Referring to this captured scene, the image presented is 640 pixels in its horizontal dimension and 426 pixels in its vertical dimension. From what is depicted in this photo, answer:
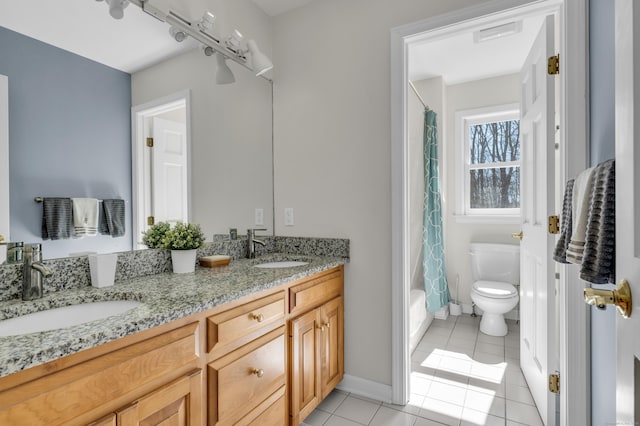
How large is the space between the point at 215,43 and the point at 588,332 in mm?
2306

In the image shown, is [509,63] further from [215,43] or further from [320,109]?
[215,43]

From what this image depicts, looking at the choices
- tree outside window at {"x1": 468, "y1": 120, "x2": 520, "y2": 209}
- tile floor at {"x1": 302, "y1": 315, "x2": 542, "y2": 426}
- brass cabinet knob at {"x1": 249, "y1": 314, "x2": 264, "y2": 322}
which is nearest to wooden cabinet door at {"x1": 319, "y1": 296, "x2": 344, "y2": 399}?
tile floor at {"x1": 302, "y1": 315, "x2": 542, "y2": 426}

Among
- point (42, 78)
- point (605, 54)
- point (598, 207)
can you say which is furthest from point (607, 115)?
point (42, 78)

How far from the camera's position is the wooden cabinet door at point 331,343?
1.80 meters

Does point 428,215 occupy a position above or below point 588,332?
above

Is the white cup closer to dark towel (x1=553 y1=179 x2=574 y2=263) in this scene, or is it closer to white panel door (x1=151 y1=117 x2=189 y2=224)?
white panel door (x1=151 y1=117 x2=189 y2=224)

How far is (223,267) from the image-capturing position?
173 centimetres

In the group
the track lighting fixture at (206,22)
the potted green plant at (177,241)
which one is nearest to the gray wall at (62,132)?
the potted green plant at (177,241)

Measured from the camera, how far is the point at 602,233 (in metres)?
0.80

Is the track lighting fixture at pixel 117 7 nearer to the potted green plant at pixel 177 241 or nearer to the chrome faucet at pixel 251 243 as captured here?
the potted green plant at pixel 177 241

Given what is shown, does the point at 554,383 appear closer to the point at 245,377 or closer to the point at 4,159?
the point at 245,377

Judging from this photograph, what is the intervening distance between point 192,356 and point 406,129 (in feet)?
5.07

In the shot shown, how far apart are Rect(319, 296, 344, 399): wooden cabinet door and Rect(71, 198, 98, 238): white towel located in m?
1.13

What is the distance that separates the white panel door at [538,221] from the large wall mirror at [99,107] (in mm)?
1719
